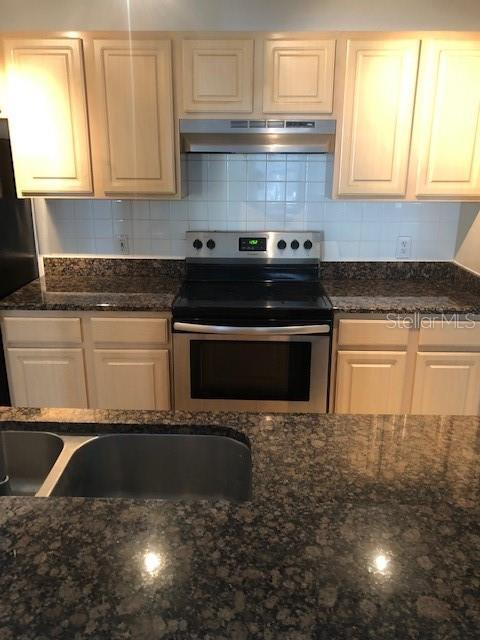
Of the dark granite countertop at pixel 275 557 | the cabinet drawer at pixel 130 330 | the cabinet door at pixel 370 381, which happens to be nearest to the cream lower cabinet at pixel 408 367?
the cabinet door at pixel 370 381

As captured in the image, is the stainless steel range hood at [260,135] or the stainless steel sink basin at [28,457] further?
the stainless steel range hood at [260,135]

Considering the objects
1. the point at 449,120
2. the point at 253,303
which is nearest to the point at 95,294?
the point at 253,303

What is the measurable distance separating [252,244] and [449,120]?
120 centimetres

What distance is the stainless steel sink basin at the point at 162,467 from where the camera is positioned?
1177 millimetres

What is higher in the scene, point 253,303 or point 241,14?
point 241,14

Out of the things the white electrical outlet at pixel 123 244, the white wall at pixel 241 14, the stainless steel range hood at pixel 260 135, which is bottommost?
the white electrical outlet at pixel 123 244

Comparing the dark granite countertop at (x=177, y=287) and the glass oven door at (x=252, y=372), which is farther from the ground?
the dark granite countertop at (x=177, y=287)

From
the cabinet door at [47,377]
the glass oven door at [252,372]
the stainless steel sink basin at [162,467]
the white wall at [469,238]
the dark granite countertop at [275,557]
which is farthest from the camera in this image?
the white wall at [469,238]

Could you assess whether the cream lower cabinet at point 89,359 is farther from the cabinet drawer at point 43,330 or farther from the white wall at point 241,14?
the white wall at point 241,14

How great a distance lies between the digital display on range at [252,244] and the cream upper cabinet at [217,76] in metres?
0.74

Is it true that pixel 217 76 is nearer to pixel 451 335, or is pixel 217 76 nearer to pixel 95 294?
pixel 95 294

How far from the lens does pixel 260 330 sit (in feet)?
7.91

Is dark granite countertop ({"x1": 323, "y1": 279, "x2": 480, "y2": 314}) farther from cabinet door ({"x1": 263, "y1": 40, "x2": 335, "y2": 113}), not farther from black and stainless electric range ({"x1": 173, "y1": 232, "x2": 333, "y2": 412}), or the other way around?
cabinet door ({"x1": 263, "y1": 40, "x2": 335, "y2": 113})

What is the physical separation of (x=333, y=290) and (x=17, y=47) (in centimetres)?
198
